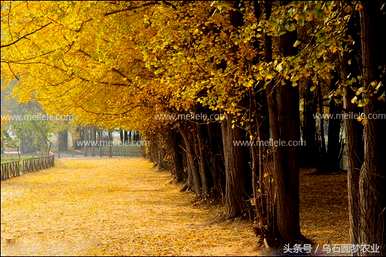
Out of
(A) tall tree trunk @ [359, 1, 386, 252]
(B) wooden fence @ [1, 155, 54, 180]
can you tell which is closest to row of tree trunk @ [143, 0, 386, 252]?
(A) tall tree trunk @ [359, 1, 386, 252]

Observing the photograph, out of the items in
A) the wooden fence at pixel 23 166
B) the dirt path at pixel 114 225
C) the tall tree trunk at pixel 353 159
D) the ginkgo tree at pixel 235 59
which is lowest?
the dirt path at pixel 114 225

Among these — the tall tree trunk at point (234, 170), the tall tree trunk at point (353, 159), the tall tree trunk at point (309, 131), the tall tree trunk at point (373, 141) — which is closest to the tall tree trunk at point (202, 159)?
the tall tree trunk at point (234, 170)

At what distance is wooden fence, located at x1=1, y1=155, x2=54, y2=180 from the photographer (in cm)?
3634

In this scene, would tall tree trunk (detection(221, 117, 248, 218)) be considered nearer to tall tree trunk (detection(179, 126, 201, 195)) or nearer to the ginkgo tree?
the ginkgo tree

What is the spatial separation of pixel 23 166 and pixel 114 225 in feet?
90.7

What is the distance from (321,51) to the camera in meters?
→ 8.91

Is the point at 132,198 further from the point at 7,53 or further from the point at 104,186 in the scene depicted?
the point at 7,53

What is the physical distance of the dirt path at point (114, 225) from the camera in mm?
12242

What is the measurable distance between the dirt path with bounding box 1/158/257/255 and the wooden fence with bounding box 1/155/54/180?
806 centimetres

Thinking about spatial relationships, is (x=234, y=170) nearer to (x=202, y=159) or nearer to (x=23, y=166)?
(x=202, y=159)

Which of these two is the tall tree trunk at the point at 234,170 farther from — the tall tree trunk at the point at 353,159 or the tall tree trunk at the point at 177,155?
the tall tree trunk at the point at 177,155

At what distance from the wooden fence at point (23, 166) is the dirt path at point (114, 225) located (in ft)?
26.4

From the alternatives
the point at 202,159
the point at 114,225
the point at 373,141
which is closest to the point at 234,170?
the point at 114,225

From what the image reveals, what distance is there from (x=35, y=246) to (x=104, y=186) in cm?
1893
